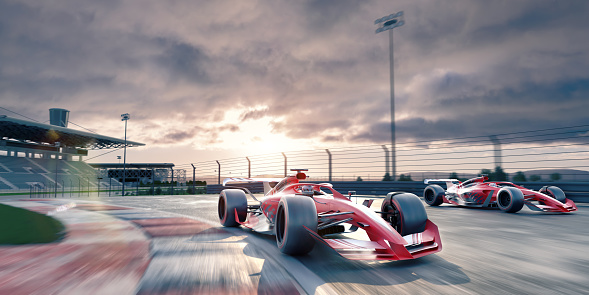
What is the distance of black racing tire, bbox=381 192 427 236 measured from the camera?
4371 millimetres

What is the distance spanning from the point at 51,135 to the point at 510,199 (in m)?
59.7

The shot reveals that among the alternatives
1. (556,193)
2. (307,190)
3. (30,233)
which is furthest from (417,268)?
(556,193)

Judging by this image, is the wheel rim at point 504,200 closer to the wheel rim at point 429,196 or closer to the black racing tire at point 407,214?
the wheel rim at point 429,196

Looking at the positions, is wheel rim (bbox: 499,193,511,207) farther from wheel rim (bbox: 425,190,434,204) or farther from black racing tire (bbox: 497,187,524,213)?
wheel rim (bbox: 425,190,434,204)

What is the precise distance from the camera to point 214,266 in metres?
3.74

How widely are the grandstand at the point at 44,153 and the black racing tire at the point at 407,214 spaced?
4409 cm

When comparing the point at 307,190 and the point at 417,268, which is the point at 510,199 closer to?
the point at 307,190

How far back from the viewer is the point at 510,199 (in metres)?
8.95

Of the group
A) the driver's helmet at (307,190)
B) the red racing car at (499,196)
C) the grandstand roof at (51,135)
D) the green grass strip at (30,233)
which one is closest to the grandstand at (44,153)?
the grandstand roof at (51,135)

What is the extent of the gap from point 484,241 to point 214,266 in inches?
150

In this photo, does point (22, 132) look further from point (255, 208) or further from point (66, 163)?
point (255, 208)

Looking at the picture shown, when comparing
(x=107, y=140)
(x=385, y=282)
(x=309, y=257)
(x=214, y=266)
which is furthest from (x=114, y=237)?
(x=107, y=140)

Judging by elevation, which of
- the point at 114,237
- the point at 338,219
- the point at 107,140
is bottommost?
the point at 114,237

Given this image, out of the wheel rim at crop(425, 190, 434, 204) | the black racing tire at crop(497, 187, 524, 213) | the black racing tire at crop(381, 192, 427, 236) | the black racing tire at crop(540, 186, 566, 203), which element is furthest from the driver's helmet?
the black racing tire at crop(540, 186, 566, 203)
